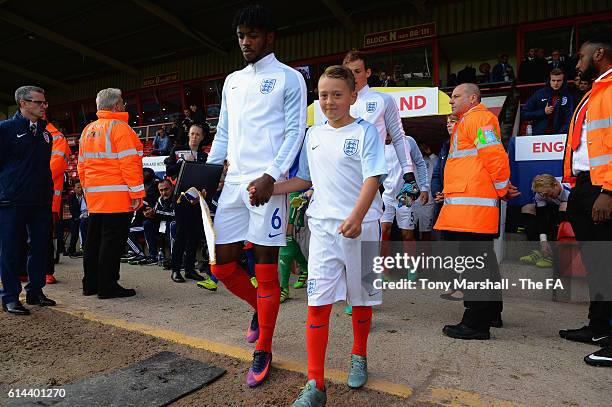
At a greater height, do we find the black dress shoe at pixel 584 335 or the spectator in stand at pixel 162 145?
the spectator in stand at pixel 162 145

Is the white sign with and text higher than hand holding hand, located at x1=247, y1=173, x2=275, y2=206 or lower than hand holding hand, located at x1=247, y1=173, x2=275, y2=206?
higher

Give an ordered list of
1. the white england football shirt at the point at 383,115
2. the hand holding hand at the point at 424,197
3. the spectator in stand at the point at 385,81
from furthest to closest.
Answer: the spectator in stand at the point at 385,81 < the hand holding hand at the point at 424,197 < the white england football shirt at the point at 383,115

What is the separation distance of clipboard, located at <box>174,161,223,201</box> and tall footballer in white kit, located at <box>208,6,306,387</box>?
0.47 feet

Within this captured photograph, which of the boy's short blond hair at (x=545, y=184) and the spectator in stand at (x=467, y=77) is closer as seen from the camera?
the boy's short blond hair at (x=545, y=184)

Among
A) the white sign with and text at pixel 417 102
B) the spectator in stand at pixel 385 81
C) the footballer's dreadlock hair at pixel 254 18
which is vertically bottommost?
the footballer's dreadlock hair at pixel 254 18

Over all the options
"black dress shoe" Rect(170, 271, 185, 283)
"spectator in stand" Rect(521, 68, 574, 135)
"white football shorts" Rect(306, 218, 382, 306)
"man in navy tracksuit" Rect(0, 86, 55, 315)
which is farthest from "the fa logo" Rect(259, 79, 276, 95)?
"spectator in stand" Rect(521, 68, 574, 135)

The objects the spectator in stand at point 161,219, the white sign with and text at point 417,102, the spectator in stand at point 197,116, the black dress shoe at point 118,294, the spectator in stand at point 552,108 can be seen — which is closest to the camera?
the black dress shoe at point 118,294

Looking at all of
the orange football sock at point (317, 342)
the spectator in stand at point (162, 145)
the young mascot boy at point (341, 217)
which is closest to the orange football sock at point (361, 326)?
the young mascot boy at point (341, 217)

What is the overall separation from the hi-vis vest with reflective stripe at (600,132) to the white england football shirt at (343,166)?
1.52 meters

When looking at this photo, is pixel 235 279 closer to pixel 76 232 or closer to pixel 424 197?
pixel 424 197

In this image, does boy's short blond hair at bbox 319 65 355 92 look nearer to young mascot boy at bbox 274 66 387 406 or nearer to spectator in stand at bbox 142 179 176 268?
young mascot boy at bbox 274 66 387 406

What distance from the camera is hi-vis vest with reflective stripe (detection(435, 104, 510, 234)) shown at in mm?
3176

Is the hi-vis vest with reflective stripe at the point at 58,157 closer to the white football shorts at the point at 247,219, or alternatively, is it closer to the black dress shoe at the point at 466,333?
the white football shorts at the point at 247,219

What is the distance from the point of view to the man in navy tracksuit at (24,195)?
381 cm
